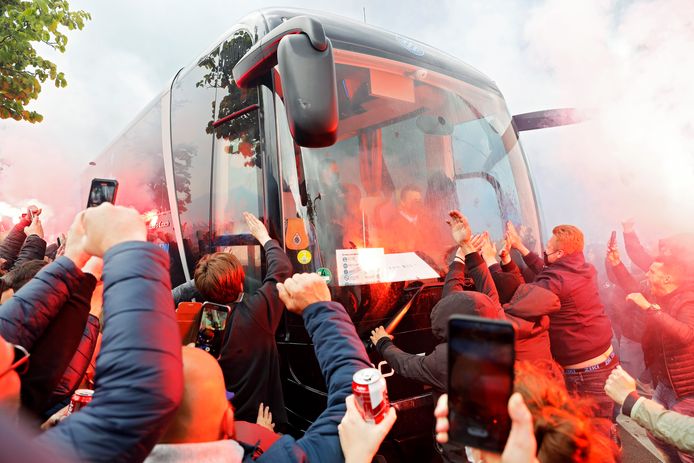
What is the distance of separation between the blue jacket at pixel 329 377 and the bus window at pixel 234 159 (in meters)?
1.52

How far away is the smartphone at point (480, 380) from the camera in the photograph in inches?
35.0

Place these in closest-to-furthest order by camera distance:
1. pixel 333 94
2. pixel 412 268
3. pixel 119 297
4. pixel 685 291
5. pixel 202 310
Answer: pixel 119 297 → pixel 333 94 → pixel 202 310 → pixel 412 268 → pixel 685 291

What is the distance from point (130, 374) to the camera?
0.90 meters

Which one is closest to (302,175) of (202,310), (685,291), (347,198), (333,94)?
(347,198)

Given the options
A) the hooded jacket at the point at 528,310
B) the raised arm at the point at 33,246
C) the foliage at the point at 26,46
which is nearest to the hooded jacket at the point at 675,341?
the hooded jacket at the point at 528,310

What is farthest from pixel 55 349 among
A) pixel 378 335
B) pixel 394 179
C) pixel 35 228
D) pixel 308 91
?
pixel 35 228

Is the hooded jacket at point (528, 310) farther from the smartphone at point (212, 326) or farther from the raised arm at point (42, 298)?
the raised arm at point (42, 298)

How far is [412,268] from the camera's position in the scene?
2.84 metres

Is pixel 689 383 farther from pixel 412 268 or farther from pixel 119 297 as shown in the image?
pixel 119 297

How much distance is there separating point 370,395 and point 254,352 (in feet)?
4.42

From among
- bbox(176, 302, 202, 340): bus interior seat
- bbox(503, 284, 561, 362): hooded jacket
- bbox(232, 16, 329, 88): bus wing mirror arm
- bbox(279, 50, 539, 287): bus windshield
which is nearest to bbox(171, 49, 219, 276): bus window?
bbox(232, 16, 329, 88): bus wing mirror arm

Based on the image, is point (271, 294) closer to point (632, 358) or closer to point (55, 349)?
point (55, 349)

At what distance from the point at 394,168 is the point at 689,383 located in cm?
264

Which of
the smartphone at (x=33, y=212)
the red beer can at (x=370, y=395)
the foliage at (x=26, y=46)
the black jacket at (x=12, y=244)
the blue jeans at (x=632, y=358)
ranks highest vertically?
the foliage at (x=26, y=46)
